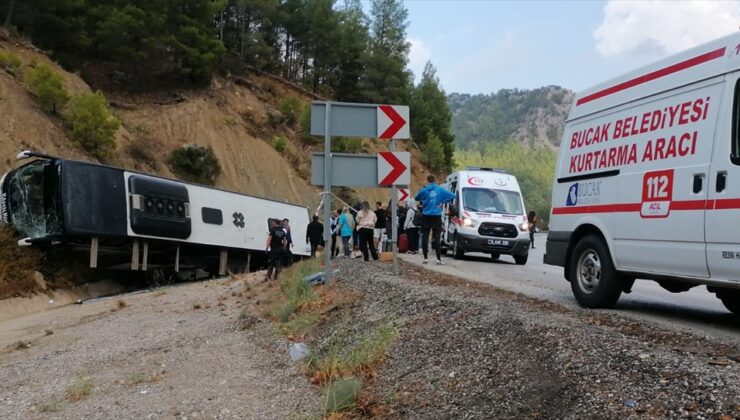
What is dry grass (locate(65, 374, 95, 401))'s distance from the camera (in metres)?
6.44

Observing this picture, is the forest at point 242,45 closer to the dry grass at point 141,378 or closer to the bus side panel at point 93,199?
the bus side panel at point 93,199

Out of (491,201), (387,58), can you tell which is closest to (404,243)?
(491,201)

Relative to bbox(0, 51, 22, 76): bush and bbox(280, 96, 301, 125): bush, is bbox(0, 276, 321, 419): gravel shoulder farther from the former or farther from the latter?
bbox(280, 96, 301, 125): bush

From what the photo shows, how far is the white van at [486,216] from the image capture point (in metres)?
17.3

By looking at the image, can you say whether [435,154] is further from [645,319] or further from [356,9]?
[645,319]

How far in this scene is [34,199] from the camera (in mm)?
17609

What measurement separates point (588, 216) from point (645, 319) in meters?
1.56

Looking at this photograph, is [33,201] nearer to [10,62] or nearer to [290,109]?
[10,62]

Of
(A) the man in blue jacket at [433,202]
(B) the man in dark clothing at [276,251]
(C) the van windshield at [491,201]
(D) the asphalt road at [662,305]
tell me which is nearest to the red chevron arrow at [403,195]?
(C) the van windshield at [491,201]

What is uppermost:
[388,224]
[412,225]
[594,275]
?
[594,275]

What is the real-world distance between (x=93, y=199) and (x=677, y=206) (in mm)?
15134

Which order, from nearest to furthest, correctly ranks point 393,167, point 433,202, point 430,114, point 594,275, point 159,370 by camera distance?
1. point 159,370
2. point 594,275
3. point 393,167
4. point 433,202
5. point 430,114

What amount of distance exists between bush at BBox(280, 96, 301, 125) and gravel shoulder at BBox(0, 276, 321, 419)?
37628 millimetres

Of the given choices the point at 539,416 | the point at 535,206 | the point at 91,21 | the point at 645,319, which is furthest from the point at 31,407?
the point at 535,206
